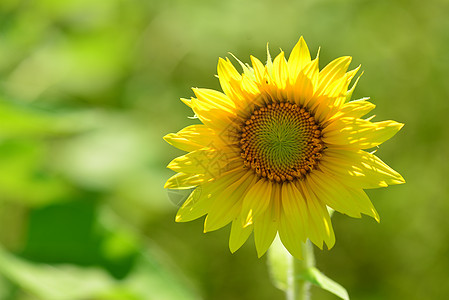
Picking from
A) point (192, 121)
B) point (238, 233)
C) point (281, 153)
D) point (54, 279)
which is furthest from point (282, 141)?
point (192, 121)

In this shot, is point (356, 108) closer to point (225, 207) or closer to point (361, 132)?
point (361, 132)

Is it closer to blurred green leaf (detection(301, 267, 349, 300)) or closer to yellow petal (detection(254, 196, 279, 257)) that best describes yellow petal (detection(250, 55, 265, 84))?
yellow petal (detection(254, 196, 279, 257))

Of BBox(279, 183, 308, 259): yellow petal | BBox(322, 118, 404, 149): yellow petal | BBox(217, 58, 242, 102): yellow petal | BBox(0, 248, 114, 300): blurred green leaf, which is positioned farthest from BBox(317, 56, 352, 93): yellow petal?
BBox(0, 248, 114, 300): blurred green leaf

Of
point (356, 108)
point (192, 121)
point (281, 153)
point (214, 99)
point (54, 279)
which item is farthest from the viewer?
point (192, 121)

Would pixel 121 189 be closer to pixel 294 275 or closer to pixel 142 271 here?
pixel 142 271

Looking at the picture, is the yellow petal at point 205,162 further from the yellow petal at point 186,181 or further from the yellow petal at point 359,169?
the yellow petal at point 359,169
